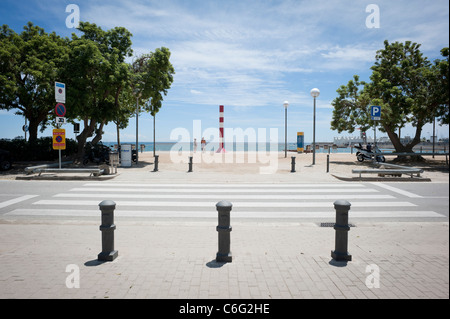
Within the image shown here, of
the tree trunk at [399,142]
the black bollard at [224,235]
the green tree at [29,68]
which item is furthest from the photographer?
the tree trunk at [399,142]

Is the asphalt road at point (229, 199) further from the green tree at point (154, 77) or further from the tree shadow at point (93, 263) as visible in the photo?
the green tree at point (154, 77)

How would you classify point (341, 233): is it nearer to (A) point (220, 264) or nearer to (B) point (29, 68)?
(A) point (220, 264)

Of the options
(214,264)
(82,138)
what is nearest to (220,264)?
(214,264)

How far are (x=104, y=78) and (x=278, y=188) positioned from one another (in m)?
13.9

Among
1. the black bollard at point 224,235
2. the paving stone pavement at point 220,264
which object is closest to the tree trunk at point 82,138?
the paving stone pavement at point 220,264

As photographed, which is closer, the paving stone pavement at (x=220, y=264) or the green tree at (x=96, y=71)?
the paving stone pavement at (x=220, y=264)

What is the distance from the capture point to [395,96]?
23.2 metres

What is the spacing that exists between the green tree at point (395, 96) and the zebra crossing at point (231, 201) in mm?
12877

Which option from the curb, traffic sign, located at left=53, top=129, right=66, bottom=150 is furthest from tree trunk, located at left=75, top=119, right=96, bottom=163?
the curb

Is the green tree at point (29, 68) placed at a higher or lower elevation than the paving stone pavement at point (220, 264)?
higher

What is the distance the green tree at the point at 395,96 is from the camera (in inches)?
869

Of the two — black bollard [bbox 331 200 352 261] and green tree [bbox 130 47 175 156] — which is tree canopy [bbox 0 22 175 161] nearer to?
green tree [bbox 130 47 175 156]

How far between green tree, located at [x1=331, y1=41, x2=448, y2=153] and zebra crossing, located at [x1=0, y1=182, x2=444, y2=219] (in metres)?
12.9
